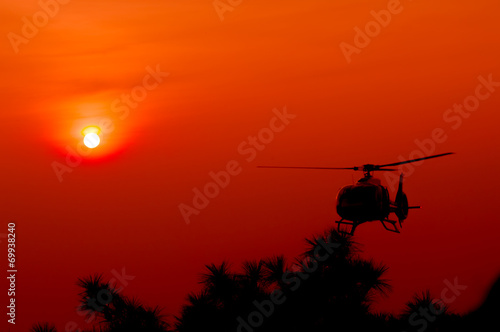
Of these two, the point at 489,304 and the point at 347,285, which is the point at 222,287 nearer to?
the point at 347,285

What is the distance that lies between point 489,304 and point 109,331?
17.0m

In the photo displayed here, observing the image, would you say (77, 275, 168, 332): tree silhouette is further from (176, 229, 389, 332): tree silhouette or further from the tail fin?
the tail fin

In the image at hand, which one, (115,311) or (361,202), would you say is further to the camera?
(361,202)

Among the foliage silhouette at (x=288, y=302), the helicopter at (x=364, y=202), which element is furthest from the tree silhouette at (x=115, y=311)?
the helicopter at (x=364, y=202)

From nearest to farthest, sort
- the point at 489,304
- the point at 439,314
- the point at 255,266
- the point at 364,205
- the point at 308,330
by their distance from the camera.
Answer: the point at 489,304 < the point at 439,314 < the point at 308,330 < the point at 255,266 < the point at 364,205

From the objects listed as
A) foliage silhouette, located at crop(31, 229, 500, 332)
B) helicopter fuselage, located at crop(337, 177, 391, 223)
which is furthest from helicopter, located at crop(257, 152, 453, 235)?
foliage silhouette, located at crop(31, 229, 500, 332)

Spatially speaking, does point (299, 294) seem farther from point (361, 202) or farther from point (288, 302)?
point (361, 202)

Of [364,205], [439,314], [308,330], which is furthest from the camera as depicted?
[364,205]

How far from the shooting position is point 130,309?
20672mm

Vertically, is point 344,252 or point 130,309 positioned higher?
point 130,309

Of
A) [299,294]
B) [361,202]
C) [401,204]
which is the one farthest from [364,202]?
[299,294]

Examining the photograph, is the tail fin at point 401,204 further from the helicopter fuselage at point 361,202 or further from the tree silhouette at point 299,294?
the tree silhouette at point 299,294

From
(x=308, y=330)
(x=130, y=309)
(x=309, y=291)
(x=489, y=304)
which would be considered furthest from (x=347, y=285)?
(x=489, y=304)

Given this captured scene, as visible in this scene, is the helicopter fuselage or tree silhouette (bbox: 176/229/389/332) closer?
tree silhouette (bbox: 176/229/389/332)
